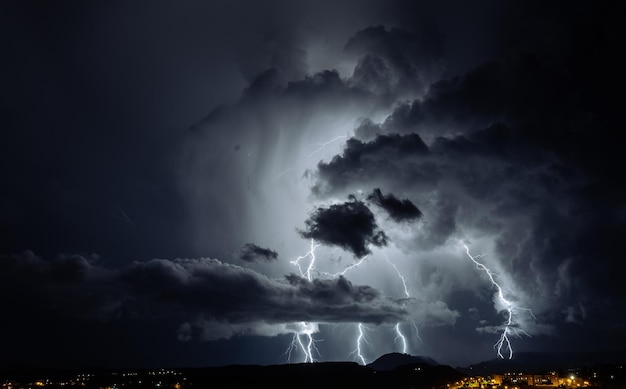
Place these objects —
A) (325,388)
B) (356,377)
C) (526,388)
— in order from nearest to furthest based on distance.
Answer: (526,388), (325,388), (356,377)

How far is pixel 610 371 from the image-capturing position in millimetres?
98062

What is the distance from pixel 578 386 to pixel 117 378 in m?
115

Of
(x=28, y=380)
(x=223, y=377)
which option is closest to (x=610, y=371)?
(x=223, y=377)

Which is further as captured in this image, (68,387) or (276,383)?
(276,383)

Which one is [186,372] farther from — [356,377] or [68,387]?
[356,377]

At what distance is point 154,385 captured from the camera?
4469 inches

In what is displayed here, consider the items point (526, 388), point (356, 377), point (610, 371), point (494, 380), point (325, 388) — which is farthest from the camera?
point (356, 377)

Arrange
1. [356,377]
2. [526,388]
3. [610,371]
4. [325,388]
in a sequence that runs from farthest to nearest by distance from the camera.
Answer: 1. [356,377]
2. [325,388]
3. [610,371]
4. [526,388]

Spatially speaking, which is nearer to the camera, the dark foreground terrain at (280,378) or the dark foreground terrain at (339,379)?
the dark foreground terrain at (339,379)

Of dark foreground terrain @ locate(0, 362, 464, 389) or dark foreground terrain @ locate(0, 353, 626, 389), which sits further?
dark foreground terrain @ locate(0, 362, 464, 389)

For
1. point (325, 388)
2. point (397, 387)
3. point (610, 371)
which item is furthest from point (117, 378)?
point (610, 371)

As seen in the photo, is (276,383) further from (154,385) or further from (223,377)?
(154,385)

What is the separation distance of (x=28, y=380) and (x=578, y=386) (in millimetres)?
138325

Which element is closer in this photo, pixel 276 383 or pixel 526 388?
pixel 526 388
